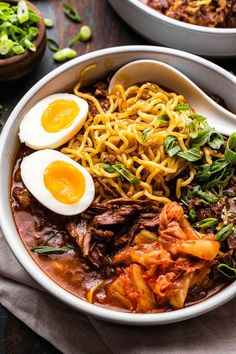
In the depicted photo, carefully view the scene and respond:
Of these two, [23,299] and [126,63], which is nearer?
[23,299]

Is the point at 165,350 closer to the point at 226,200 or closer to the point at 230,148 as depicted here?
the point at 226,200

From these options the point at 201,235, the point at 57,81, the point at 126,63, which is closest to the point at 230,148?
the point at 201,235

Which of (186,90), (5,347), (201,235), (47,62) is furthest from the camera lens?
(47,62)

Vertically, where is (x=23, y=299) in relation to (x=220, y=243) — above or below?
below

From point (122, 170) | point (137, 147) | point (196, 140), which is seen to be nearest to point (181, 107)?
point (196, 140)

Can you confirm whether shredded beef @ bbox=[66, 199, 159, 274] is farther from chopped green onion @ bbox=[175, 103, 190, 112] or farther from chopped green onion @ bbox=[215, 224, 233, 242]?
chopped green onion @ bbox=[175, 103, 190, 112]
